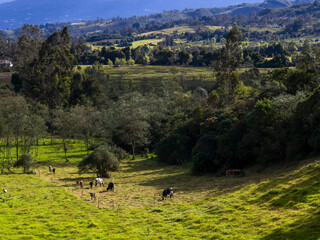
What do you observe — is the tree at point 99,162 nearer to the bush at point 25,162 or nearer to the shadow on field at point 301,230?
the bush at point 25,162

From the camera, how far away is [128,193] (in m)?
32.9

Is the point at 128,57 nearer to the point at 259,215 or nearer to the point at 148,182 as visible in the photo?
the point at 148,182

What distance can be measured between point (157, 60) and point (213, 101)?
100953mm

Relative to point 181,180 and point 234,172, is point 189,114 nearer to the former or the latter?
point 181,180

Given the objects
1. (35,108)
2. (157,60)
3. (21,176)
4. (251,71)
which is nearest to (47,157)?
(21,176)

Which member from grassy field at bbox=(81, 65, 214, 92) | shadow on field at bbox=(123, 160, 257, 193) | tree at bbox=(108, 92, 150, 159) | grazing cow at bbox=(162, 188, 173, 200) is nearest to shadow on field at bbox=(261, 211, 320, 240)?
shadow on field at bbox=(123, 160, 257, 193)

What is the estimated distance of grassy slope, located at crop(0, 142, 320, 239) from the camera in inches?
768

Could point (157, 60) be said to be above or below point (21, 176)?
above

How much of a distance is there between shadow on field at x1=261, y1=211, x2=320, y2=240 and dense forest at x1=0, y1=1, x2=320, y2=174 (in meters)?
14.4

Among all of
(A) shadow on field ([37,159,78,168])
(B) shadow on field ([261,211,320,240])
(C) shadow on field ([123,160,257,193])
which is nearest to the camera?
(B) shadow on field ([261,211,320,240])

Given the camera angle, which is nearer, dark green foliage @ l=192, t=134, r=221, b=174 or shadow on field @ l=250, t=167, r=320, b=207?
shadow on field @ l=250, t=167, r=320, b=207

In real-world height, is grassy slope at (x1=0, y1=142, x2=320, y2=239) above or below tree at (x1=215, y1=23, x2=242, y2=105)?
below

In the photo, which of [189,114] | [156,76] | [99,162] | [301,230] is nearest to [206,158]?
[99,162]

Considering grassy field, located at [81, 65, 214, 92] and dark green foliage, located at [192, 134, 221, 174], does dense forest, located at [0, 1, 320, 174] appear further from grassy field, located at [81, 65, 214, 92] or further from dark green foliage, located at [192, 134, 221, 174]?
grassy field, located at [81, 65, 214, 92]
